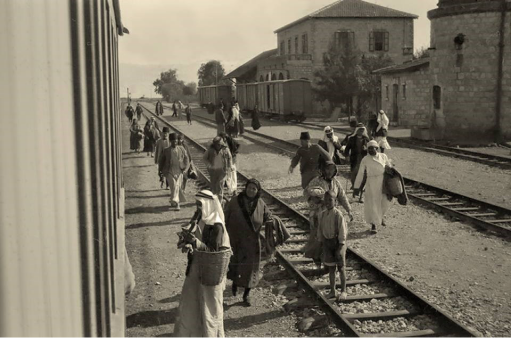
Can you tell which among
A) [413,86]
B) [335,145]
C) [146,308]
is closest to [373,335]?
[146,308]

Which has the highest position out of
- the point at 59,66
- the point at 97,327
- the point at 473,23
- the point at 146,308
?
the point at 473,23

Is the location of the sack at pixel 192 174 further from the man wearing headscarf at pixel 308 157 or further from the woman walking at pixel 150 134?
the woman walking at pixel 150 134

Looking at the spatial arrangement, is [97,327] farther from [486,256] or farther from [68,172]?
[486,256]

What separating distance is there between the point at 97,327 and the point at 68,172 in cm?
115

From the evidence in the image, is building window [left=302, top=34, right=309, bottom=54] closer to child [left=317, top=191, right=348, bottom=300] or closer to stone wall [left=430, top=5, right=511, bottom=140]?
stone wall [left=430, top=5, right=511, bottom=140]

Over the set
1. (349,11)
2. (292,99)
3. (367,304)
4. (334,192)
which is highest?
(349,11)

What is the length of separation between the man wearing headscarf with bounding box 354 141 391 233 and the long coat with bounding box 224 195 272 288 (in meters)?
3.55

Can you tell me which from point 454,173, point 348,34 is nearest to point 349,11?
point 348,34

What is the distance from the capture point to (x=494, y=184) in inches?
577

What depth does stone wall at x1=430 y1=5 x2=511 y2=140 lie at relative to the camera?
867 inches

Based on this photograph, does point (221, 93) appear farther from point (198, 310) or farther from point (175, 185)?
point (198, 310)

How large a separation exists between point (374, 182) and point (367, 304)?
11.5ft

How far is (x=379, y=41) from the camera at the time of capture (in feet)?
151

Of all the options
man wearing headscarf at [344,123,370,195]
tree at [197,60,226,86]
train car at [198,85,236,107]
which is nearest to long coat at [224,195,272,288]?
man wearing headscarf at [344,123,370,195]
